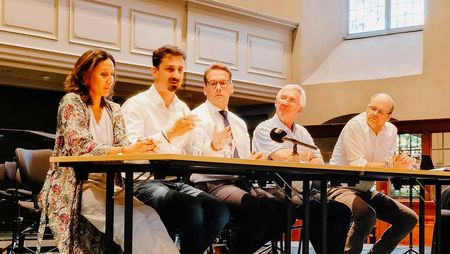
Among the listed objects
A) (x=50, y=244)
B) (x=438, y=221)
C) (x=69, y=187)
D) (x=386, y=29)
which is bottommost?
(x=50, y=244)

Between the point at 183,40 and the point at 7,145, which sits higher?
the point at 183,40

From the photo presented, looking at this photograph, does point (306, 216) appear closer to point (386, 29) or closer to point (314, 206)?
point (314, 206)

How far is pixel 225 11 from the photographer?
982cm

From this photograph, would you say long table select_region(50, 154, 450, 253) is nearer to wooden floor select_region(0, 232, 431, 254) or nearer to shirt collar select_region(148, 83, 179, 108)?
shirt collar select_region(148, 83, 179, 108)

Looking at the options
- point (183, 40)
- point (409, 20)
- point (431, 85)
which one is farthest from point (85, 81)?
point (409, 20)

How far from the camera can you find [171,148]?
3.87 meters

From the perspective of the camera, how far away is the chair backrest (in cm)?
488

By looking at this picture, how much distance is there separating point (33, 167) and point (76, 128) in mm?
1731

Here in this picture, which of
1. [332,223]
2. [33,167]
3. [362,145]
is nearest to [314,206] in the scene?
[332,223]

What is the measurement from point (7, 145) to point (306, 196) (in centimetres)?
674

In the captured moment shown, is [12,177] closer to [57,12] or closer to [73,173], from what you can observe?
[57,12]

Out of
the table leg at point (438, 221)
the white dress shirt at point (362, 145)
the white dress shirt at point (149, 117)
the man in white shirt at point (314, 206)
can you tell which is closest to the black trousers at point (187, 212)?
the white dress shirt at point (149, 117)

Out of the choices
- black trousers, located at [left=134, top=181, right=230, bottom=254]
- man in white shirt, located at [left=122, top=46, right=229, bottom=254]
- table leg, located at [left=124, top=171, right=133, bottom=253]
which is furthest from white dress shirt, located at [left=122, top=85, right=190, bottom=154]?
table leg, located at [left=124, top=171, right=133, bottom=253]

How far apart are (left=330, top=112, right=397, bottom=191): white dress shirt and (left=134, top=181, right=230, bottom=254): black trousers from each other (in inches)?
61.1
